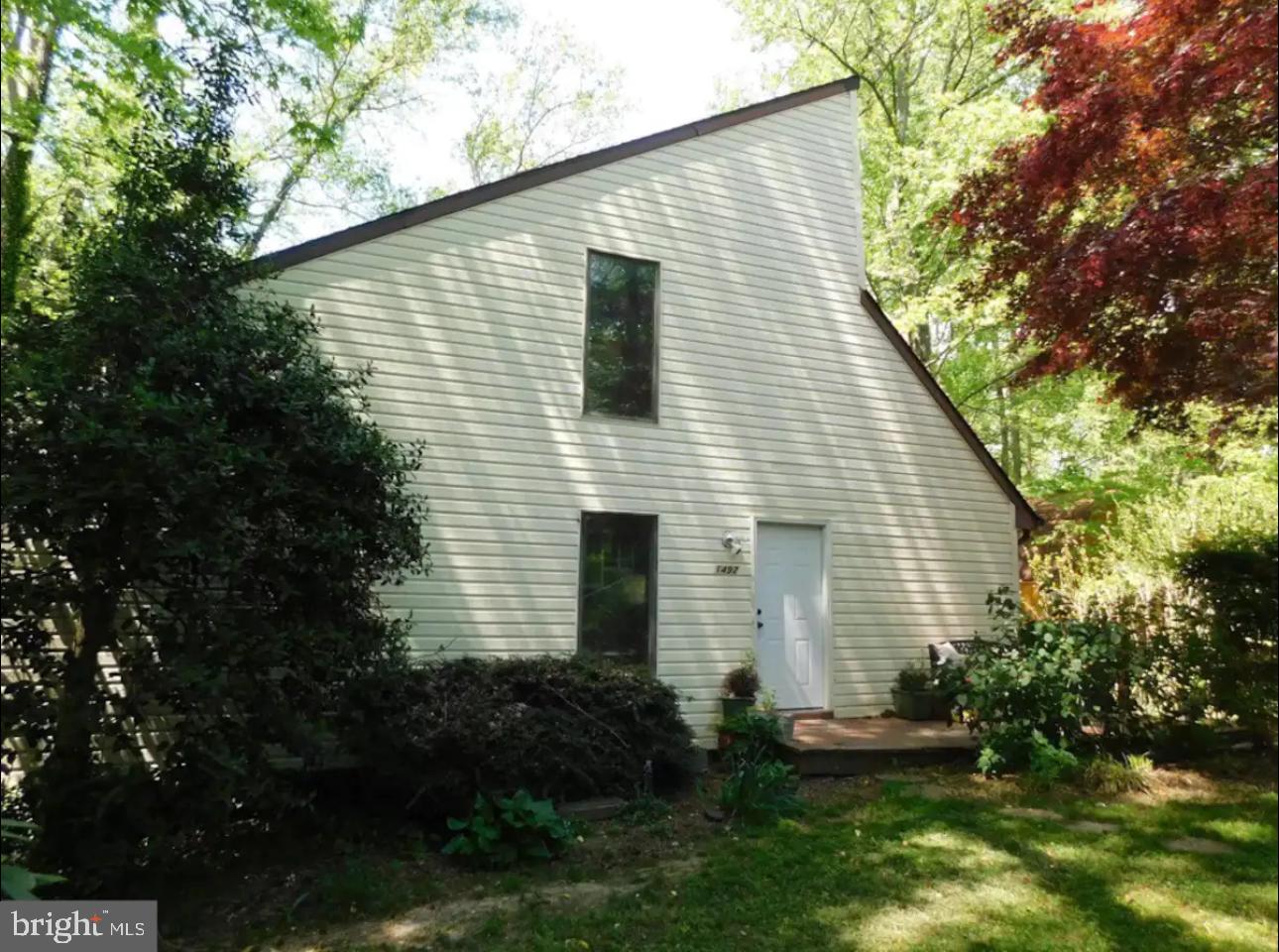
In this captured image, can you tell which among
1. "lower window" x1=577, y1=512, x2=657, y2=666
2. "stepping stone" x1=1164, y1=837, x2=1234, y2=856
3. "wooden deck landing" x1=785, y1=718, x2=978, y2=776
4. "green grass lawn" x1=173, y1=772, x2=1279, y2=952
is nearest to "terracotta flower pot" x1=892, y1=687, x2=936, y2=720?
"wooden deck landing" x1=785, y1=718, x2=978, y2=776

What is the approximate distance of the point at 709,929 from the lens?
395 cm

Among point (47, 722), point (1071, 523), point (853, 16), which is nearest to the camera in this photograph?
point (47, 722)

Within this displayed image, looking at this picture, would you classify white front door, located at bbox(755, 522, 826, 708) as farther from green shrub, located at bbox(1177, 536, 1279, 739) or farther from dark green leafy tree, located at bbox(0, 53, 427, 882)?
dark green leafy tree, located at bbox(0, 53, 427, 882)

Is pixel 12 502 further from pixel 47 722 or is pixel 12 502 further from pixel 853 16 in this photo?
pixel 853 16

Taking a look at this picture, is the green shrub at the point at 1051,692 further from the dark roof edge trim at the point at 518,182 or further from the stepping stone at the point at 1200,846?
the dark roof edge trim at the point at 518,182

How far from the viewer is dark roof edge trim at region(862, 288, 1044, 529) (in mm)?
9219

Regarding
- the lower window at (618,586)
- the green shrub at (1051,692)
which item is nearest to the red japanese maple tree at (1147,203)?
the green shrub at (1051,692)

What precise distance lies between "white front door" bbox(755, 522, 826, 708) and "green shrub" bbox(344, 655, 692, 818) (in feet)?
6.27

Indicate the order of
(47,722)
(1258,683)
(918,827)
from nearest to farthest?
1. (47,722)
2. (1258,683)
3. (918,827)

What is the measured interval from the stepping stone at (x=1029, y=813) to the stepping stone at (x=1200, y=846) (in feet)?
2.47

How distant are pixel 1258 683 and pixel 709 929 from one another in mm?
3734

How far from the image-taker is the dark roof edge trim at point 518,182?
6.72 m

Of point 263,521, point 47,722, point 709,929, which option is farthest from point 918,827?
point 47,722

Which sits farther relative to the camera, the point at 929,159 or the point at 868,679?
the point at 929,159
